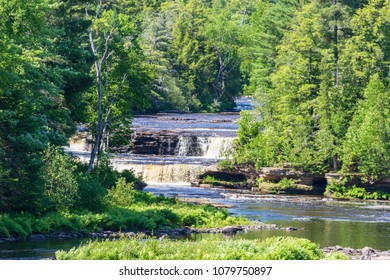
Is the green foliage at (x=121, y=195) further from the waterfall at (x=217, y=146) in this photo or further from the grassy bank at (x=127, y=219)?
the waterfall at (x=217, y=146)

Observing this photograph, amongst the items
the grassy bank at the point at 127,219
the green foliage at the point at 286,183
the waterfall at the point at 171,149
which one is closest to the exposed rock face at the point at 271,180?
the green foliage at the point at 286,183

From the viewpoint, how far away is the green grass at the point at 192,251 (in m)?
30.6

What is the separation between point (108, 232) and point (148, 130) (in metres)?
43.6

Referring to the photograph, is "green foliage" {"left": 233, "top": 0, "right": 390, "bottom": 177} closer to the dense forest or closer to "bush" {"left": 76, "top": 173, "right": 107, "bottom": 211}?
the dense forest

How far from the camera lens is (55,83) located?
51.1 metres

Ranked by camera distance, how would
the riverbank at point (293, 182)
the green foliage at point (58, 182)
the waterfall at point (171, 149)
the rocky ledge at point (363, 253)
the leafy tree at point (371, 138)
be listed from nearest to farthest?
1. the rocky ledge at point (363, 253)
2. the green foliage at point (58, 182)
3. the riverbank at point (293, 182)
4. the leafy tree at point (371, 138)
5. the waterfall at point (171, 149)

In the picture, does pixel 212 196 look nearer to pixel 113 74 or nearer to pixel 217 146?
pixel 113 74

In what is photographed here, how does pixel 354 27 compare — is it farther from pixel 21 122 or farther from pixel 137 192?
pixel 21 122

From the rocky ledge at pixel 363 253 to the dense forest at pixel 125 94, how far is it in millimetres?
12842

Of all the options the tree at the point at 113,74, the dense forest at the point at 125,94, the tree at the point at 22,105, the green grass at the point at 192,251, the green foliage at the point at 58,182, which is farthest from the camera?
the tree at the point at 113,74

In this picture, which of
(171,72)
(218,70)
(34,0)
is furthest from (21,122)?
(218,70)

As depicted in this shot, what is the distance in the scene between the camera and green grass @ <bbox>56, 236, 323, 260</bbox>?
100 feet

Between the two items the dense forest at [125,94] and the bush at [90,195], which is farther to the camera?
the bush at [90,195]

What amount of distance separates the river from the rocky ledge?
2060 millimetres
